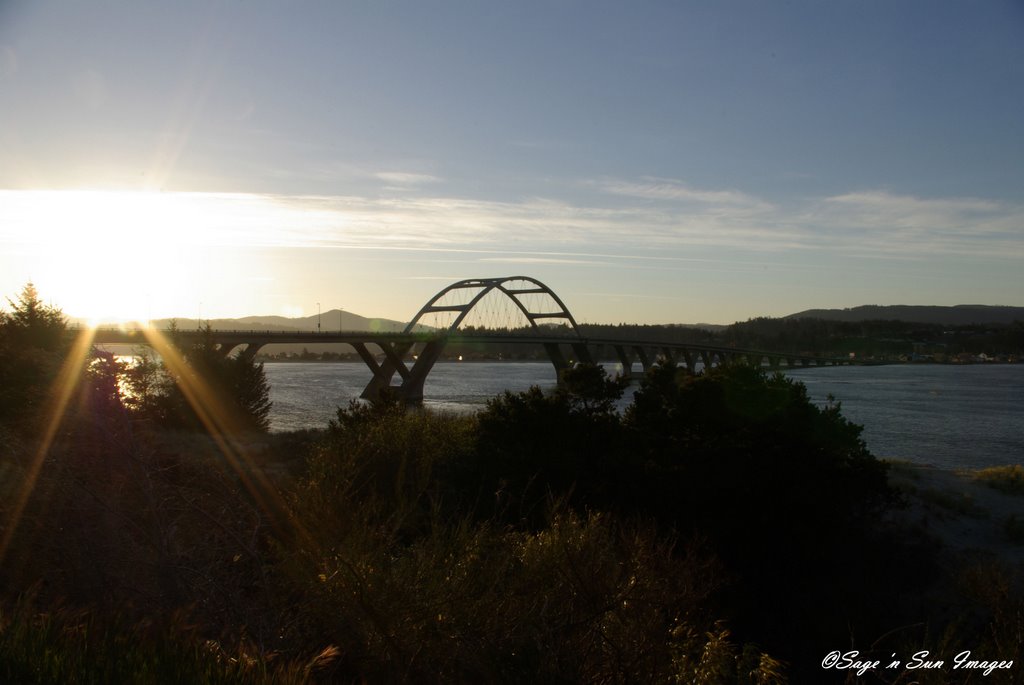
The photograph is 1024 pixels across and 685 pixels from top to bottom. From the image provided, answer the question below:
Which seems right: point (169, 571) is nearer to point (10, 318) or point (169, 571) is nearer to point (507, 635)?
point (507, 635)

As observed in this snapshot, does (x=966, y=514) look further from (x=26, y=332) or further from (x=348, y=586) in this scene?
(x=26, y=332)

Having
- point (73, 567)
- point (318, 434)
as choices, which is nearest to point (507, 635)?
point (73, 567)

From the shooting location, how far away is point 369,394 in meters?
55.1

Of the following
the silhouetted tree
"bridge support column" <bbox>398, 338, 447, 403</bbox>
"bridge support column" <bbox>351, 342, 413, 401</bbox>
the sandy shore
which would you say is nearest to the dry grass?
the sandy shore

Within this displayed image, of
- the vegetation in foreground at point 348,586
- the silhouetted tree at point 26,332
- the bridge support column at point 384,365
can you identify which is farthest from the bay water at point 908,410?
the vegetation in foreground at point 348,586

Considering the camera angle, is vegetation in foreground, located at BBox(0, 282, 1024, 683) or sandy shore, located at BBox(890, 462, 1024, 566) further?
sandy shore, located at BBox(890, 462, 1024, 566)

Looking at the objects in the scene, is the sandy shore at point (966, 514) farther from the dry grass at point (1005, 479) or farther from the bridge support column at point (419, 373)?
the bridge support column at point (419, 373)

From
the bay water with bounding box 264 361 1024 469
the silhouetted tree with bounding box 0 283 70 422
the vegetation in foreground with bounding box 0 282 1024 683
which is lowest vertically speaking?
the bay water with bounding box 264 361 1024 469

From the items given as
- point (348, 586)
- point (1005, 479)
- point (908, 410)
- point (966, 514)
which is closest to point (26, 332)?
point (348, 586)

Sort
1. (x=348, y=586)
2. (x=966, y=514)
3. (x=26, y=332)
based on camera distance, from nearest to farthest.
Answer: (x=348, y=586) < (x=966, y=514) < (x=26, y=332)

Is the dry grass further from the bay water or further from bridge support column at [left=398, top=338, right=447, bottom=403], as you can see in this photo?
bridge support column at [left=398, top=338, right=447, bottom=403]

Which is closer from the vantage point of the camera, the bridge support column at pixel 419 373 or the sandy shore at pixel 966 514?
the sandy shore at pixel 966 514

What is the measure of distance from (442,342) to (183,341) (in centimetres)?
2494

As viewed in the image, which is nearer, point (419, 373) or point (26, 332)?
point (26, 332)
